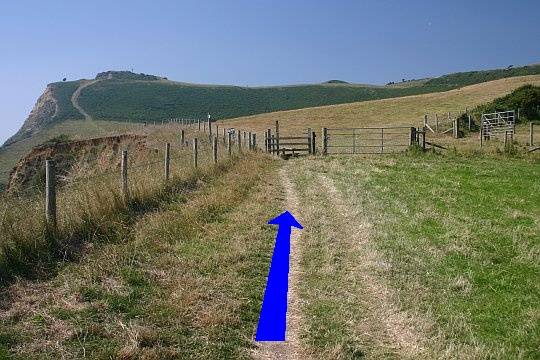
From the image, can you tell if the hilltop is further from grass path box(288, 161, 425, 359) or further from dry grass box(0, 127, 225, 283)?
grass path box(288, 161, 425, 359)

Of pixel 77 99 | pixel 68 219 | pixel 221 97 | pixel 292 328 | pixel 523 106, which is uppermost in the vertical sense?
pixel 77 99

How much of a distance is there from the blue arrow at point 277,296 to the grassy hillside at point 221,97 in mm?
89694

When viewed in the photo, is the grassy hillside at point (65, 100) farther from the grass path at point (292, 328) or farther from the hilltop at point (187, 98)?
the grass path at point (292, 328)

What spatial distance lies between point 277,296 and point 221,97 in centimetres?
12982

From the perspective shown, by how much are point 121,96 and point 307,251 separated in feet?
405

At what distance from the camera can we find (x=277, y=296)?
6.92 m

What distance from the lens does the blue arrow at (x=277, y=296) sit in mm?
5859

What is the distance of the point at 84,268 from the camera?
7.27 m

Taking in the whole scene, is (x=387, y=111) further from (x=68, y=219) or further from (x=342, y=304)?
(x=342, y=304)

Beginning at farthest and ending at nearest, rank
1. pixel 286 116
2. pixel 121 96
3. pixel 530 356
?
pixel 121 96 → pixel 286 116 → pixel 530 356

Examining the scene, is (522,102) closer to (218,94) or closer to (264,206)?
(264,206)

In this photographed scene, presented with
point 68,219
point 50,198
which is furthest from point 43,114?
point 50,198

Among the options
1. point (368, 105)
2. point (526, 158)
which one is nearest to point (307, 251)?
point (526, 158)

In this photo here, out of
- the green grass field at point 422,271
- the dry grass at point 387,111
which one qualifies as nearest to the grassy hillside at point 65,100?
the dry grass at point 387,111
